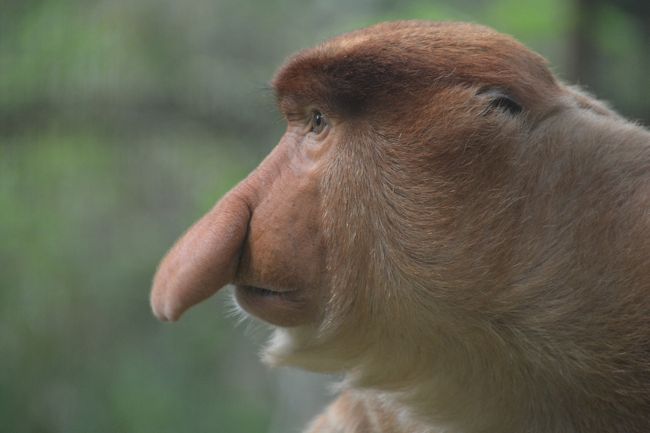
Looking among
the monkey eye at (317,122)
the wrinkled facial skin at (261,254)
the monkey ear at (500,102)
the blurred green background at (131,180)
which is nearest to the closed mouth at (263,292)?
the wrinkled facial skin at (261,254)

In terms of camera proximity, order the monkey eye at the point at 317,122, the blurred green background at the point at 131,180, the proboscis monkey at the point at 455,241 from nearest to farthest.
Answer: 1. the proboscis monkey at the point at 455,241
2. the monkey eye at the point at 317,122
3. the blurred green background at the point at 131,180

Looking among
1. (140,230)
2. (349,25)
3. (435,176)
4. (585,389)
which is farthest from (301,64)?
(140,230)

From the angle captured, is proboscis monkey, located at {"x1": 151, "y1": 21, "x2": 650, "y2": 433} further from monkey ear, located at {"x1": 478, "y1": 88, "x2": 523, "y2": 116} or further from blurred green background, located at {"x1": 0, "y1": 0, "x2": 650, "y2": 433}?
blurred green background, located at {"x1": 0, "y1": 0, "x2": 650, "y2": 433}

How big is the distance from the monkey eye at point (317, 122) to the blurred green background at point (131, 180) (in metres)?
2.82

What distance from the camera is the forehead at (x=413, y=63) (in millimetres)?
2250

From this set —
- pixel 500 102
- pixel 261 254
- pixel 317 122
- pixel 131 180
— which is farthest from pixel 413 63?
pixel 131 180

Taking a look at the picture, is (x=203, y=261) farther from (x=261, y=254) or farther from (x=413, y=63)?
(x=413, y=63)

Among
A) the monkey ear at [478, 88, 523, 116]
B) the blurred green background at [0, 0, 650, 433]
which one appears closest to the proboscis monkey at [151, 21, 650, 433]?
the monkey ear at [478, 88, 523, 116]

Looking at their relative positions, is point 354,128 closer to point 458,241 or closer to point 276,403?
point 458,241

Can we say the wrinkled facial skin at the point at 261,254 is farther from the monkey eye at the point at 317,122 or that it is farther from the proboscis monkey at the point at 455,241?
the monkey eye at the point at 317,122

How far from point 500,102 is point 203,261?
0.80 m

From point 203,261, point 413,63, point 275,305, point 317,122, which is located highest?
point 413,63

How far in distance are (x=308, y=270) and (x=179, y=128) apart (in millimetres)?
4317

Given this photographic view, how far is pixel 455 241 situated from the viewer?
2.21 meters
